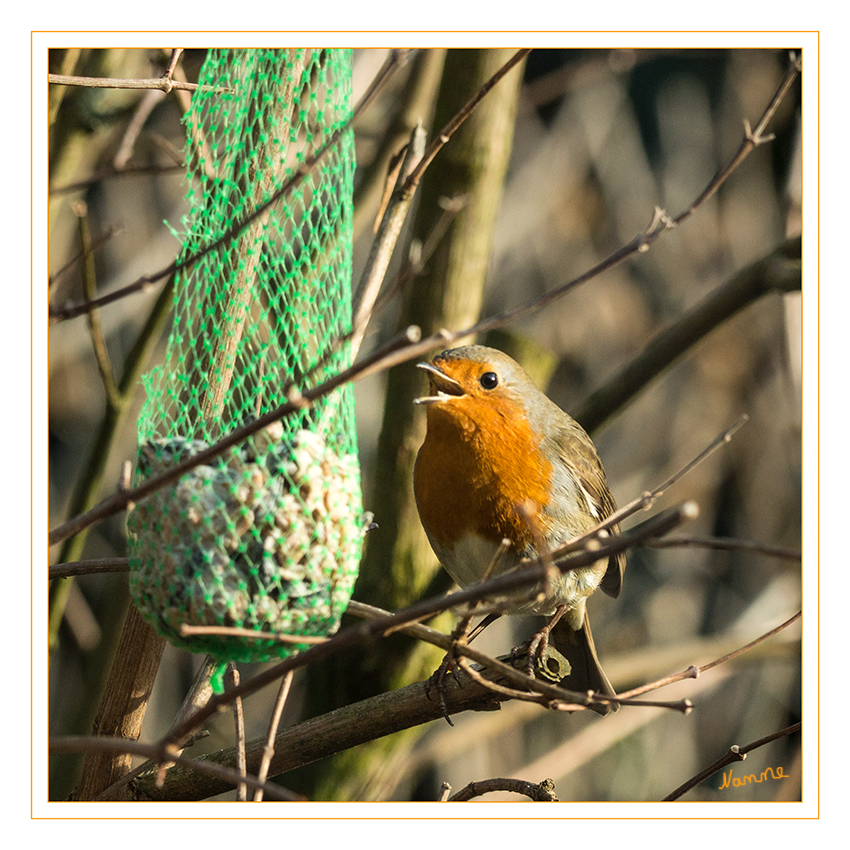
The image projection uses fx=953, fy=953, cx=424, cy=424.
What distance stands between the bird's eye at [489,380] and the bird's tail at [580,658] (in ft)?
2.84

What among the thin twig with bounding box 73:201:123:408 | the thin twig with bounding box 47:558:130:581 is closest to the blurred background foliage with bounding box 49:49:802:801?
the thin twig with bounding box 73:201:123:408

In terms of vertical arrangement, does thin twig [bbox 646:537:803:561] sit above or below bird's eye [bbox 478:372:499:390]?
below

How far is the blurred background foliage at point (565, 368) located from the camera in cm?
283

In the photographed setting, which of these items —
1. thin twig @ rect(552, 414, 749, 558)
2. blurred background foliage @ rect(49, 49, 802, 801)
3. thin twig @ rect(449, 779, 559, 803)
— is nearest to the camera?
thin twig @ rect(552, 414, 749, 558)

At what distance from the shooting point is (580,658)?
9.50ft

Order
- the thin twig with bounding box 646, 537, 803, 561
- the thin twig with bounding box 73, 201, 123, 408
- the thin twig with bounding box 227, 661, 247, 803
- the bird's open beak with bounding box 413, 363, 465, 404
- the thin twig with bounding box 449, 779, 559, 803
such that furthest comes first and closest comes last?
the bird's open beak with bounding box 413, 363, 465, 404 < the thin twig with bounding box 73, 201, 123, 408 < the thin twig with bounding box 449, 779, 559, 803 < the thin twig with bounding box 227, 661, 247, 803 < the thin twig with bounding box 646, 537, 803, 561

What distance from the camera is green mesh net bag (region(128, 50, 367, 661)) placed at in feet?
5.26

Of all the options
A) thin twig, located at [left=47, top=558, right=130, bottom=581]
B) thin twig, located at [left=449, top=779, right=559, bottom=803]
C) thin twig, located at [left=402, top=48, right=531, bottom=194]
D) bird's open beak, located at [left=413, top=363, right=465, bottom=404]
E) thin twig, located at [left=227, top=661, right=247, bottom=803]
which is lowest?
thin twig, located at [left=449, top=779, right=559, bottom=803]

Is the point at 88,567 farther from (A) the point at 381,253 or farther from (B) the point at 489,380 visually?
(B) the point at 489,380

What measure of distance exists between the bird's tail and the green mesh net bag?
1.29 m

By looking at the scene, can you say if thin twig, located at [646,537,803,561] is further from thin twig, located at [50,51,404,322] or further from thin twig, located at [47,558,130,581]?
thin twig, located at [47,558,130,581]
